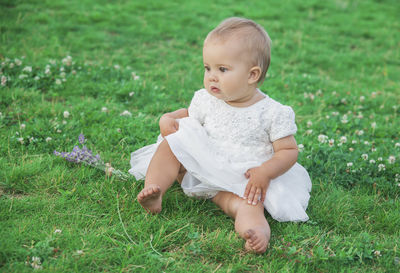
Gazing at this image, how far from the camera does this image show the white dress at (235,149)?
11.0 ft

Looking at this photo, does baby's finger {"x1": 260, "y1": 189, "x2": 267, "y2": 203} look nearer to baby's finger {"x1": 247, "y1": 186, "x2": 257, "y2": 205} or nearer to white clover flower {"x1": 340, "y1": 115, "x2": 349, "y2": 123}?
baby's finger {"x1": 247, "y1": 186, "x2": 257, "y2": 205}

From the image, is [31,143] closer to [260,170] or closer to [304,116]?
[260,170]

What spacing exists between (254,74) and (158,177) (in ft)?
3.66

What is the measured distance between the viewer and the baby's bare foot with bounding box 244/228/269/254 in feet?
9.72

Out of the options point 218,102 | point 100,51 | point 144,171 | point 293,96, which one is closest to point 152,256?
point 144,171

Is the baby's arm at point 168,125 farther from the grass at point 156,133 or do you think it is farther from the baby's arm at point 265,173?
the baby's arm at point 265,173

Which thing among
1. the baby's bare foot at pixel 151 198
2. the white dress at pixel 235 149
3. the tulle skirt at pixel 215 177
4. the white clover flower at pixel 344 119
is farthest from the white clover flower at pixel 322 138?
the baby's bare foot at pixel 151 198

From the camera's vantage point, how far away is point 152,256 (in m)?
2.84

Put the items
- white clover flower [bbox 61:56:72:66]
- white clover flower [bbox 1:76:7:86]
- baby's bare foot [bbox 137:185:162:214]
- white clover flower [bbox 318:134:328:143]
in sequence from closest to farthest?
baby's bare foot [bbox 137:185:162:214] < white clover flower [bbox 318:134:328:143] < white clover flower [bbox 1:76:7:86] < white clover flower [bbox 61:56:72:66]

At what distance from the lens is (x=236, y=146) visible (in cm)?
350

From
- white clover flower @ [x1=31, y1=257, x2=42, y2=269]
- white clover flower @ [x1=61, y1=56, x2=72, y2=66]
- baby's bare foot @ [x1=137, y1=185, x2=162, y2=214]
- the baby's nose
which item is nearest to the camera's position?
white clover flower @ [x1=31, y1=257, x2=42, y2=269]

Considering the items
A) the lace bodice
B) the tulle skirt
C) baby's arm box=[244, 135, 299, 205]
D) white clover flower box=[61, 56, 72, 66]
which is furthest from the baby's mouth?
white clover flower box=[61, 56, 72, 66]

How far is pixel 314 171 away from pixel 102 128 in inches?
89.9

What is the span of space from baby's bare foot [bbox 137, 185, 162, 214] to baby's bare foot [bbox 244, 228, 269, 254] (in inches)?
27.8
